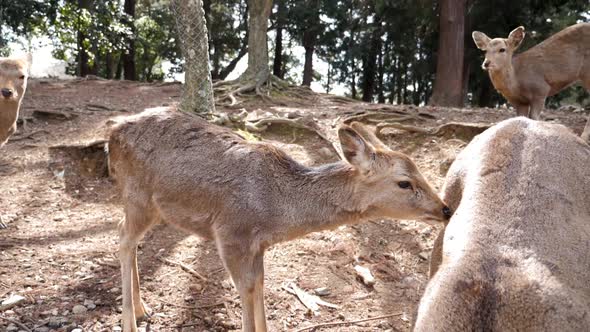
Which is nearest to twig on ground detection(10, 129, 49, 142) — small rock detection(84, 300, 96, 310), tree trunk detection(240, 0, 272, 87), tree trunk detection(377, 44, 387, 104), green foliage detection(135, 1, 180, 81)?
tree trunk detection(240, 0, 272, 87)

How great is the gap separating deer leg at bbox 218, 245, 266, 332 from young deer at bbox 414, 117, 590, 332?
1.37 meters

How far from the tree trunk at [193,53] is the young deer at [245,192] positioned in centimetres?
412

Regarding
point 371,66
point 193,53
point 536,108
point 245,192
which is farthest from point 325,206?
point 371,66

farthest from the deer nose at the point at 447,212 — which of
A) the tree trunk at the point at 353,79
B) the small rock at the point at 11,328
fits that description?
the tree trunk at the point at 353,79

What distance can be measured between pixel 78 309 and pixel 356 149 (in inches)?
113

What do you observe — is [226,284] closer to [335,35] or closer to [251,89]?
[251,89]

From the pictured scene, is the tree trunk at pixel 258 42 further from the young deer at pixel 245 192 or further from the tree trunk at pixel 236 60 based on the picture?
A: the tree trunk at pixel 236 60

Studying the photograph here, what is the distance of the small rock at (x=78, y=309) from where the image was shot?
16.6 feet

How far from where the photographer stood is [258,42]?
13.6 meters

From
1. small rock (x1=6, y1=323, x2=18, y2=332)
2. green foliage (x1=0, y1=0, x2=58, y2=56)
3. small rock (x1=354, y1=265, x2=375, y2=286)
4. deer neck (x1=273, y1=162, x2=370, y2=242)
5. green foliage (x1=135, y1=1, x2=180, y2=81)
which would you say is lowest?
small rock (x1=6, y1=323, x2=18, y2=332)

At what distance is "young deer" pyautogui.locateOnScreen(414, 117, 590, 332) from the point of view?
8.48 feet

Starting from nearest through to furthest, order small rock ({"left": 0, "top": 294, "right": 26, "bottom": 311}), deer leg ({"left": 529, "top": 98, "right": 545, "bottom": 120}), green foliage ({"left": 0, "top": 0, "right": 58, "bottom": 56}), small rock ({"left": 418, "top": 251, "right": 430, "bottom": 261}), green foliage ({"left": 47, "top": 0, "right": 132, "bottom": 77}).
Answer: small rock ({"left": 0, "top": 294, "right": 26, "bottom": 311}) < small rock ({"left": 418, "top": 251, "right": 430, "bottom": 261}) < deer leg ({"left": 529, "top": 98, "right": 545, "bottom": 120}) < green foliage ({"left": 47, "top": 0, "right": 132, "bottom": 77}) < green foliage ({"left": 0, "top": 0, "right": 58, "bottom": 56})

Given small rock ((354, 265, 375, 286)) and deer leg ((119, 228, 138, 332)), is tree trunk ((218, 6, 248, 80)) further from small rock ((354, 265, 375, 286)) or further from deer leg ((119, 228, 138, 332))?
deer leg ((119, 228, 138, 332))

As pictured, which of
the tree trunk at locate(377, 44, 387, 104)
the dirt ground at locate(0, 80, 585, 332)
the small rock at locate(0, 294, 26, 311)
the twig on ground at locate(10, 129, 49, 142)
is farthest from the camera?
the tree trunk at locate(377, 44, 387, 104)
